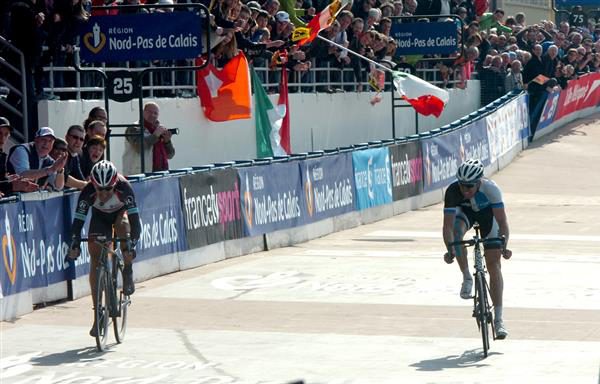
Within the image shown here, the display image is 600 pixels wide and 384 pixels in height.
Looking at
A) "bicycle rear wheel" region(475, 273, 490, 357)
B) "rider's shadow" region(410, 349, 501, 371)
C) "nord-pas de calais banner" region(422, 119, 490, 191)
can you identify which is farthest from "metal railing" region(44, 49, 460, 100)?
"rider's shadow" region(410, 349, 501, 371)

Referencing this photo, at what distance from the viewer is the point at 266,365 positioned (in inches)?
440

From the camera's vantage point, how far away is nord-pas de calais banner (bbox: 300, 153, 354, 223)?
71.2 ft

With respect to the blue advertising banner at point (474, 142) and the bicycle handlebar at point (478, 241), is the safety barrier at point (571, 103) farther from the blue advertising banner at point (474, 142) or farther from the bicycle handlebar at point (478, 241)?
the bicycle handlebar at point (478, 241)

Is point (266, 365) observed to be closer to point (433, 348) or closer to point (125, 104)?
point (433, 348)

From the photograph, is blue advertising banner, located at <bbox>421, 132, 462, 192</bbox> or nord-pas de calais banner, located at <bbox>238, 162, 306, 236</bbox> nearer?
nord-pas de calais banner, located at <bbox>238, 162, 306, 236</bbox>

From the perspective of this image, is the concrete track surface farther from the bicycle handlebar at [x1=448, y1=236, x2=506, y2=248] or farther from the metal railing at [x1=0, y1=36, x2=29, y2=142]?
the metal railing at [x1=0, y1=36, x2=29, y2=142]

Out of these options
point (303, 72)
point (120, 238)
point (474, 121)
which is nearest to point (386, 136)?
point (474, 121)

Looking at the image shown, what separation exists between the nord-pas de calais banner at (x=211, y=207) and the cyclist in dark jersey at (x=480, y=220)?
5979 mm

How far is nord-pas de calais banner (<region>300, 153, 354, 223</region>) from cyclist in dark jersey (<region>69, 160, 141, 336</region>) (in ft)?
29.5

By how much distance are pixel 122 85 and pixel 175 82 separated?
524cm

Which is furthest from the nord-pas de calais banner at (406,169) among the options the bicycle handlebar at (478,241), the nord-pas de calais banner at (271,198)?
the bicycle handlebar at (478,241)

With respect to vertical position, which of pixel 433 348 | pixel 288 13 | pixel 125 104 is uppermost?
pixel 288 13

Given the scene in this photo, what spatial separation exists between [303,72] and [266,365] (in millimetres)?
16306

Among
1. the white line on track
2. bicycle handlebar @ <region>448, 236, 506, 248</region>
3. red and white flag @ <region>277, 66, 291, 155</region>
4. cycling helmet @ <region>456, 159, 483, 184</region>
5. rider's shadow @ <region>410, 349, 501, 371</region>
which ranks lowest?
rider's shadow @ <region>410, 349, 501, 371</region>
